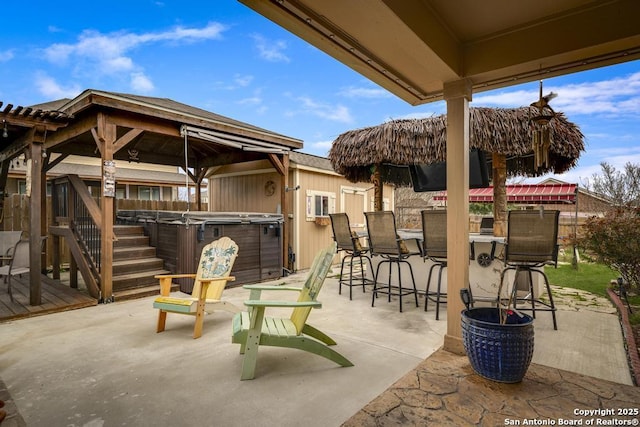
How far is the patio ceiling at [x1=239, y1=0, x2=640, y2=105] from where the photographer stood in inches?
77.2

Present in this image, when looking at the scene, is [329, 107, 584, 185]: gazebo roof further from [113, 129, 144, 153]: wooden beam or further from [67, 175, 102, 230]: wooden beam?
[67, 175, 102, 230]: wooden beam

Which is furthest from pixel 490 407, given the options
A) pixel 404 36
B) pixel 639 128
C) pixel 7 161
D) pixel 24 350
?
pixel 639 128

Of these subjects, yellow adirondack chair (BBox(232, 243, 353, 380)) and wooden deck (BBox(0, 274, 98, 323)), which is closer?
yellow adirondack chair (BBox(232, 243, 353, 380))

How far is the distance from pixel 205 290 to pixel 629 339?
393cm

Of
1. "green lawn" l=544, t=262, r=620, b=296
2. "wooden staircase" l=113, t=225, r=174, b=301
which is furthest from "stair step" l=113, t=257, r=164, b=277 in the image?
"green lawn" l=544, t=262, r=620, b=296

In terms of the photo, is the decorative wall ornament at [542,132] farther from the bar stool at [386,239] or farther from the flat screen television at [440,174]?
the flat screen television at [440,174]

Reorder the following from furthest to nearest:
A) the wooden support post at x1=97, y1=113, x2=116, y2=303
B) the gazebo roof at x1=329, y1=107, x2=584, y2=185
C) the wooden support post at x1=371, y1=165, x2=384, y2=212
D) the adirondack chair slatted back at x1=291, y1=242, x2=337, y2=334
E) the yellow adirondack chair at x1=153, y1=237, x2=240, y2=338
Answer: the wooden support post at x1=371, y1=165, x2=384, y2=212 → the wooden support post at x1=97, y1=113, x2=116, y2=303 → the gazebo roof at x1=329, y1=107, x2=584, y2=185 → the yellow adirondack chair at x1=153, y1=237, x2=240, y2=338 → the adirondack chair slatted back at x1=291, y1=242, x2=337, y2=334

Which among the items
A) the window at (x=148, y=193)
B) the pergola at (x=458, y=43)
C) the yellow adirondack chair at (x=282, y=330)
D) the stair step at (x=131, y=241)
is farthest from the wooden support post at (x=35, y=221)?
the window at (x=148, y=193)

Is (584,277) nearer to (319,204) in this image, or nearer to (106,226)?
(319,204)

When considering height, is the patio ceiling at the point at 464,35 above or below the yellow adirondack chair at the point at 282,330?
above

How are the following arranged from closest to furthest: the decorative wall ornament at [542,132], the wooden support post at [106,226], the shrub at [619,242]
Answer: the decorative wall ornament at [542,132] → the shrub at [619,242] → the wooden support post at [106,226]

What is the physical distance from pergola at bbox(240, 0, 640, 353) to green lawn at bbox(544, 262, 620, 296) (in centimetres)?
397

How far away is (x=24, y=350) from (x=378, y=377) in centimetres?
306

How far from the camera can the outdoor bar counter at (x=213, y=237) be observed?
5266mm
